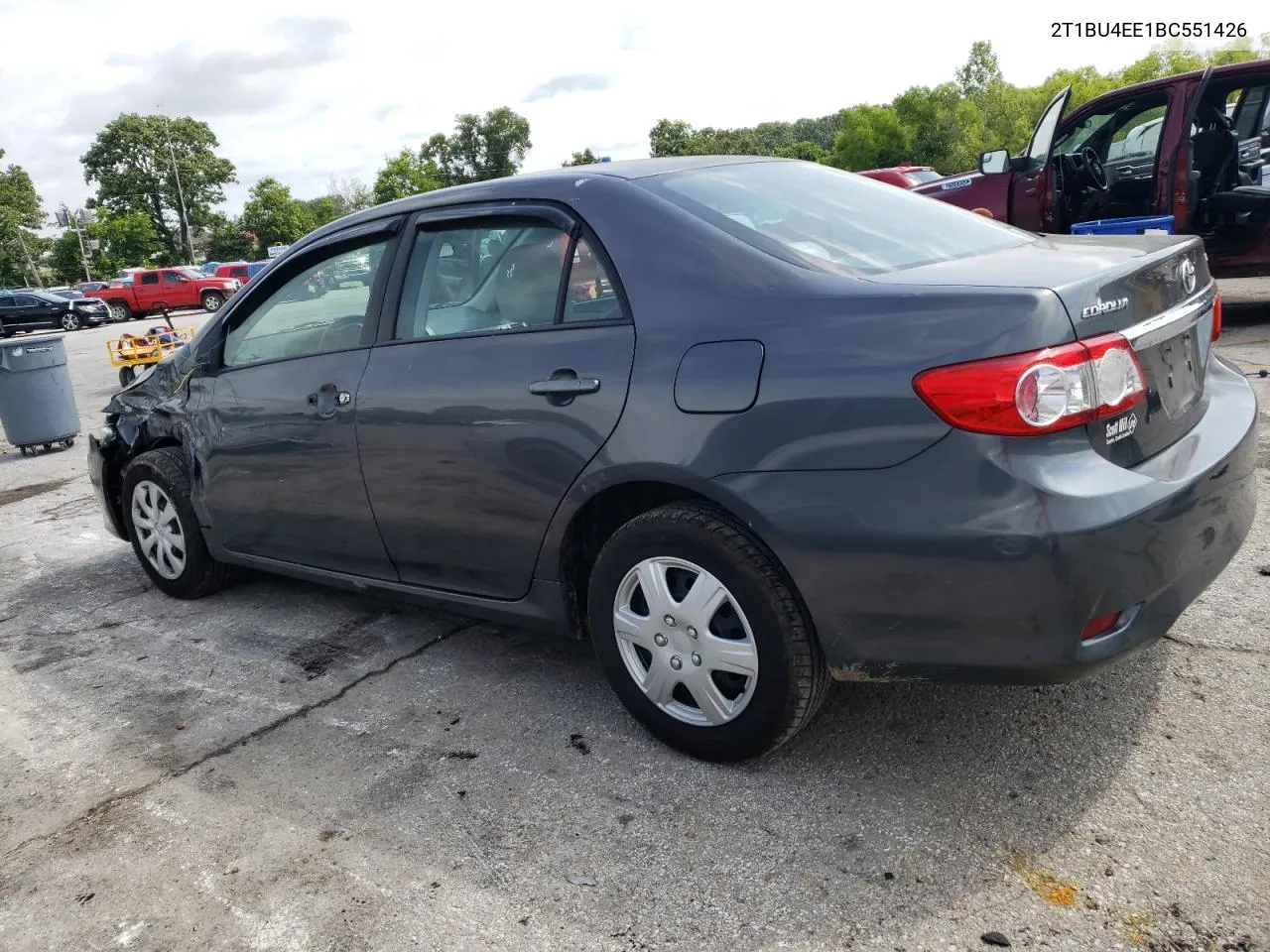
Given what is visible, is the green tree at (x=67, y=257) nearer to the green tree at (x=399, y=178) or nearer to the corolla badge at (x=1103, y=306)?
the green tree at (x=399, y=178)

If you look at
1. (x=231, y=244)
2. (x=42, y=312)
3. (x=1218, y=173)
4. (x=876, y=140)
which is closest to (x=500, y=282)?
(x=1218, y=173)

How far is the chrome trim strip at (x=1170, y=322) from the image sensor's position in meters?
2.47

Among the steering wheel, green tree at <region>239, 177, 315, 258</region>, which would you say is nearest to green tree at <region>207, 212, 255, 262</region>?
green tree at <region>239, 177, 315, 258</region>

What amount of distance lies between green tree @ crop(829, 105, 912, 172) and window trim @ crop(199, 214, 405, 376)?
6099cm

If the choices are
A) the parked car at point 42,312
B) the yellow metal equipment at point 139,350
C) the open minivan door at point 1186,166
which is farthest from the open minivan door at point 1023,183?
the parked car at point 42,312

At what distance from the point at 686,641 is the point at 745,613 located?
22cm

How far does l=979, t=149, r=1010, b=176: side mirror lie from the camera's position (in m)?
8.80

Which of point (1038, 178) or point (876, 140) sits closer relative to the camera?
point (1038, 178)

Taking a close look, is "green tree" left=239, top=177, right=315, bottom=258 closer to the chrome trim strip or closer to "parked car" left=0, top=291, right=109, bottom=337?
"parked car" left=0, top=291, right=109, bottom=337

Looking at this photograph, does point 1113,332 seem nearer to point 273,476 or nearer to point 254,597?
point 273,476

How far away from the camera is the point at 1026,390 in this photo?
7.44ft

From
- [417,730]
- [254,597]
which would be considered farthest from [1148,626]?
[254,597]

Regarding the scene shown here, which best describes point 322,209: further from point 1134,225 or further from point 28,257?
point 1134,225

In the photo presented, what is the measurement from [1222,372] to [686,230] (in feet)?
5.32
